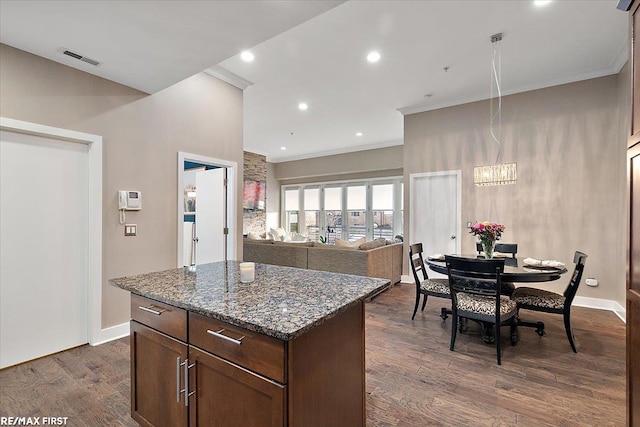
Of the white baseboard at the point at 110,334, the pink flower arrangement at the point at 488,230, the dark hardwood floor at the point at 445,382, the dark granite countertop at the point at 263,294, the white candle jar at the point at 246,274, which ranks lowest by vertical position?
the dark hardwood floor at the point at 445,382

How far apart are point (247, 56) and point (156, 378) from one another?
339cm

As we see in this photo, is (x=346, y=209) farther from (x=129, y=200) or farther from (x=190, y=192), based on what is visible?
(x=129, y=200)

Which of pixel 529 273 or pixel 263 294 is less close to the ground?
pixel 263 294

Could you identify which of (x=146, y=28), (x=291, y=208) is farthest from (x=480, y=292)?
(x=291, y=208)

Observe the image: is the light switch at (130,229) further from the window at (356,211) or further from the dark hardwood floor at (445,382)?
the window at (356,211)

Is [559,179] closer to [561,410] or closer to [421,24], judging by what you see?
[421,24]

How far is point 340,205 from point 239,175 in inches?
201

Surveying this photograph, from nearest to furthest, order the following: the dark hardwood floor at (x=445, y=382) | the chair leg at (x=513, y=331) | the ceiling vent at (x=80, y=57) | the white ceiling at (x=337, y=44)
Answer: the dark hardwood floor at (x=445, y=382), the white ceiling at (x=337, y=44), the ceiling vent at (x=80, y=57), the chair leg at (x=513, y=331)

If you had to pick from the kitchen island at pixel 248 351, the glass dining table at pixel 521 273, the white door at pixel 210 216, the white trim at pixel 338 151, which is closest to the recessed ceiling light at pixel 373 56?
the white door at pixel 210 216

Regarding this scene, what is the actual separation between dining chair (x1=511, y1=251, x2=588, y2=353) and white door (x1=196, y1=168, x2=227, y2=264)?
3568 mm

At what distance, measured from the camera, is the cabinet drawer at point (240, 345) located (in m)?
1.06

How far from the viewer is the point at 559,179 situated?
4.14 meters

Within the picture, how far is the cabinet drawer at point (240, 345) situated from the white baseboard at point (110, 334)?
2.29m

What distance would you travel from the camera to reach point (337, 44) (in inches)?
127
